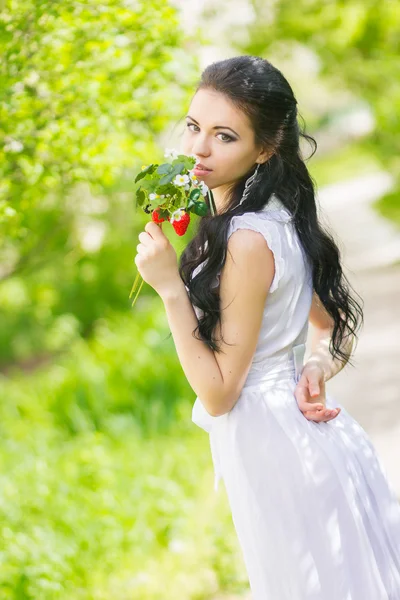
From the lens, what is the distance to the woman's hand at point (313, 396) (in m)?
2.03

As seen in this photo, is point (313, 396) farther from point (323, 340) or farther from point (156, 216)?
point (156, 216)

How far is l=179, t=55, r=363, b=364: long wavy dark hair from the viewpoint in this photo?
1941mm

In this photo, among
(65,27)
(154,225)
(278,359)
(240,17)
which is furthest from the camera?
(240,17)

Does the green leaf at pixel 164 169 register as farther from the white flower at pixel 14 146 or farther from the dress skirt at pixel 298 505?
the white flower at pixel 14 146

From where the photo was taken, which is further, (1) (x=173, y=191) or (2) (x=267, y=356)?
(2) (x=267, y=356)

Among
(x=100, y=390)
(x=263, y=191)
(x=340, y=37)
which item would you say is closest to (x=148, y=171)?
(x=263, y=191)

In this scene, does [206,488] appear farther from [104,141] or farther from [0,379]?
[0,379]

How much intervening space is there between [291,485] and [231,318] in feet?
1.40

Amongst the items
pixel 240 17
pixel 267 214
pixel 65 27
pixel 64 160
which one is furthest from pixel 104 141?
pixel 240 17

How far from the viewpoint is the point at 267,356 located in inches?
80.2

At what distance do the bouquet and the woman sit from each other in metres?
0.05

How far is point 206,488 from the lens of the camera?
4.17m

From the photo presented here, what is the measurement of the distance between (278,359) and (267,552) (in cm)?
46

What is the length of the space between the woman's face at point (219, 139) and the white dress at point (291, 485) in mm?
128
